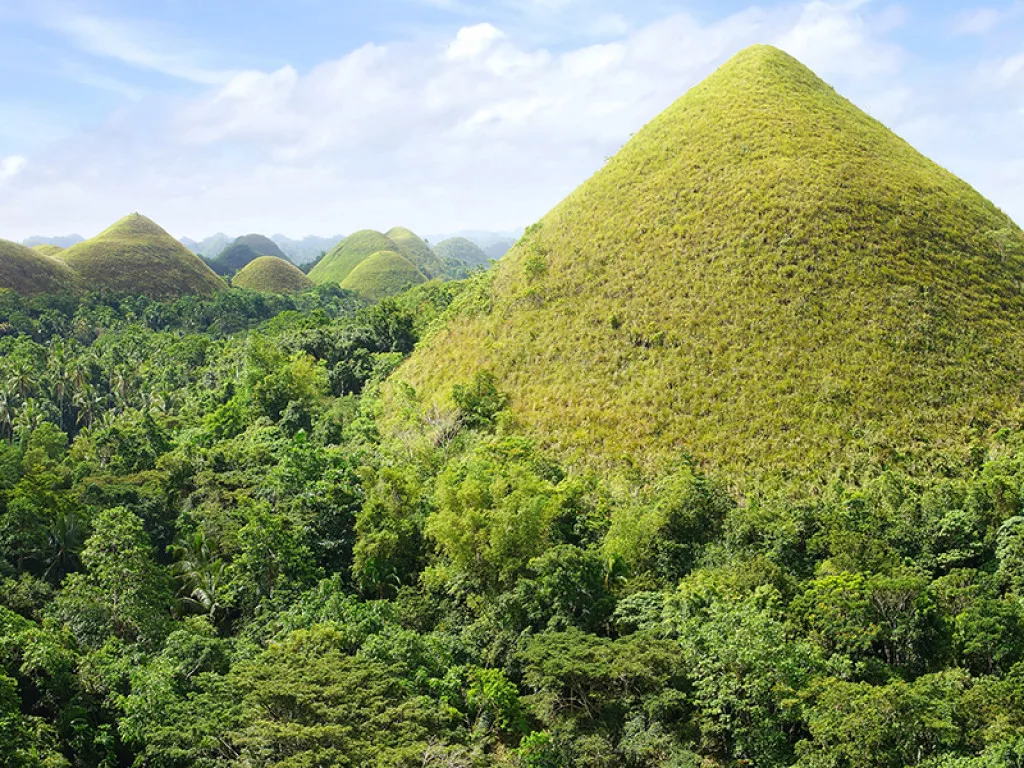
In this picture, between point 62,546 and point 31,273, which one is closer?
point 62,546

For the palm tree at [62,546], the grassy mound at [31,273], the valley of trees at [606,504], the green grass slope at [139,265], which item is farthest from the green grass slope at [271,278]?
the palm tree at [62,546]

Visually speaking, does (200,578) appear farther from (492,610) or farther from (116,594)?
(492,610)

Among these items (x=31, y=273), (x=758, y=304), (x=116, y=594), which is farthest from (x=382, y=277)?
(x=116, y=594)

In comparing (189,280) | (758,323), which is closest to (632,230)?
(758,323)

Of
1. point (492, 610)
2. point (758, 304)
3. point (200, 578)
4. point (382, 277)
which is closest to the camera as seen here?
point (492, 610)

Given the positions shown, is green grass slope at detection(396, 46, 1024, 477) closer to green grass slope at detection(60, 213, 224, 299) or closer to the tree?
the tree

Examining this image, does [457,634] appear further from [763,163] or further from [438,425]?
[763,163]
